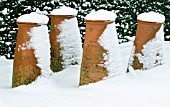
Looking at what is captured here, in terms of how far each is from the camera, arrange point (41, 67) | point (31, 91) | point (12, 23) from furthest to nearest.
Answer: point (12, 23)
point (41, 67)
point (31, 91)

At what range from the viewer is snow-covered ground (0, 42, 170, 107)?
252 cm

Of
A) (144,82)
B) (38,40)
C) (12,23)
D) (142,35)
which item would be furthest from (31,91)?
(12,23)

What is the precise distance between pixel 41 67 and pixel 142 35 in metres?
1.08

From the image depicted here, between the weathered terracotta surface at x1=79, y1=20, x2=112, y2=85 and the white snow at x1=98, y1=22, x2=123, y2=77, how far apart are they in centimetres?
3

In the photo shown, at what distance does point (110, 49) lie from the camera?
2980 millimetres

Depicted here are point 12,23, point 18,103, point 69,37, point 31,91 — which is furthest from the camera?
point 12,23

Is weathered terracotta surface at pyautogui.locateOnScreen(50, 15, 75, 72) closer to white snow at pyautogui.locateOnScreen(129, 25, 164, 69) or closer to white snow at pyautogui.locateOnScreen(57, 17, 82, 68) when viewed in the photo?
white snow at pyautogui.locateOnScreen(57, 17, 82, 68)

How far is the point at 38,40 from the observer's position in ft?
9.78

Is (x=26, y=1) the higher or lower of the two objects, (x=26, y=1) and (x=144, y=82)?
the higher

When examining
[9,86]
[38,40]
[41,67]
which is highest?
[38,40]

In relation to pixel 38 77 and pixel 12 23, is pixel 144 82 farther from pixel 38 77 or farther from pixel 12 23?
pixel 12 23

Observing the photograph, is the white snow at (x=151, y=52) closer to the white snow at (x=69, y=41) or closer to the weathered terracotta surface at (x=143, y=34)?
the weathered terracotta surface at (x=143, y=34)

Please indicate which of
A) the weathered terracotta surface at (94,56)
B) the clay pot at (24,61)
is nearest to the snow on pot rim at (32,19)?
the clay pot at (24,61)

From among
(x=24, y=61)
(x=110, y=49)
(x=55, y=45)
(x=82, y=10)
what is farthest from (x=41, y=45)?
(x=82, y=10)
